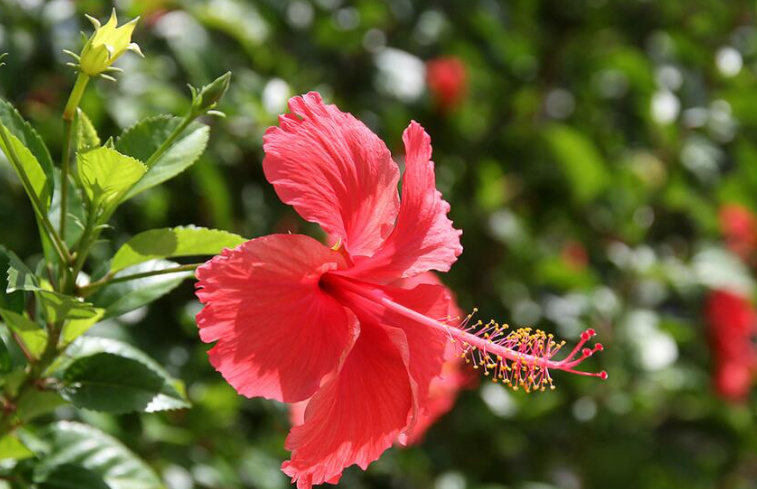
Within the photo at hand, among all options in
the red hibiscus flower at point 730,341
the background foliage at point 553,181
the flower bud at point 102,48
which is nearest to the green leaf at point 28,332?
the flower bud at point 102,48

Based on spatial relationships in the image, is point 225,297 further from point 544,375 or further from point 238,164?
point 238,164

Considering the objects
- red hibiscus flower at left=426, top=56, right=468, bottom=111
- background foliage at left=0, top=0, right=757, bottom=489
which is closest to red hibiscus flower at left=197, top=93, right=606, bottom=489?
background foliage at left=0, top=0, right=757, bottom=489

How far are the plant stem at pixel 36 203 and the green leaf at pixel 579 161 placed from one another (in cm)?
182

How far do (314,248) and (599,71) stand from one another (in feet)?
6.56

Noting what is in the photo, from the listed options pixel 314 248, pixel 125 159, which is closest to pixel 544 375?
pixel 314 248

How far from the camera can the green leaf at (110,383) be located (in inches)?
35.9

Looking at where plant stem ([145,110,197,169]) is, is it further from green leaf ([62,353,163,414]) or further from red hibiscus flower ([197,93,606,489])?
green leaf ([62,353,163,414])

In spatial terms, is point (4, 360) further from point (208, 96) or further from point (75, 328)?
point (208, 96)

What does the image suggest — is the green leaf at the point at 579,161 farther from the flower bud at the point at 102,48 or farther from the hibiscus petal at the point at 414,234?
the flower bud at the point at 102,48

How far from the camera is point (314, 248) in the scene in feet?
2.77

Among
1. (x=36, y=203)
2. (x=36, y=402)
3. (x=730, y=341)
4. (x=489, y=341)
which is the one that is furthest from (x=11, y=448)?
(x=730, y=341)

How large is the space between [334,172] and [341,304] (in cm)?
13

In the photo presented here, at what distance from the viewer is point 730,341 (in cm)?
263

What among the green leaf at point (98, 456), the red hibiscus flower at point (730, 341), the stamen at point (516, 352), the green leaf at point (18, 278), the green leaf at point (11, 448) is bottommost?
Result: the red hibiscus flower at point (730, 341)
